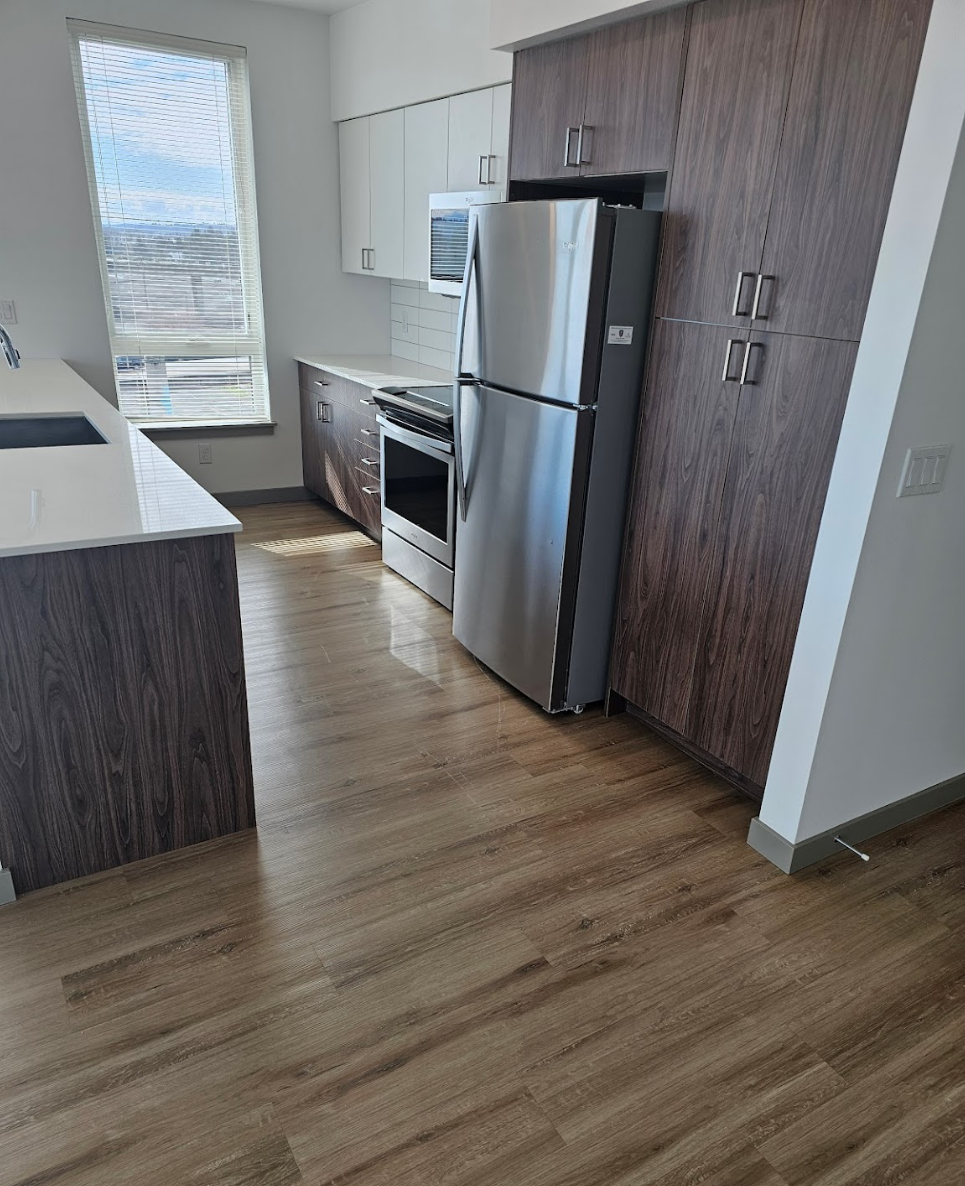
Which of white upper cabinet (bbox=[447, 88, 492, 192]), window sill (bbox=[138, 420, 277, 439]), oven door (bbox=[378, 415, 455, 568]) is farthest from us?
window sill (bbox=[138, 420, 277, 439])

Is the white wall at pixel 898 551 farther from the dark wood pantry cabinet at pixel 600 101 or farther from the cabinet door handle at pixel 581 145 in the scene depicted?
the cabinet door handle at pixel 581 145

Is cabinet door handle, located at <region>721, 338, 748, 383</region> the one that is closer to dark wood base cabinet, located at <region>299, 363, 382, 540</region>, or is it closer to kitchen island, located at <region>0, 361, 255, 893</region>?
kitchen island, located at <region>0, 361, 255, 893</region>

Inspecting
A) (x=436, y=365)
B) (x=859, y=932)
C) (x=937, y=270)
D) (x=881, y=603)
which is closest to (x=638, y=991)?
(x=859, y=932)

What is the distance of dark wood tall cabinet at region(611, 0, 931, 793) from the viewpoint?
5.96ft

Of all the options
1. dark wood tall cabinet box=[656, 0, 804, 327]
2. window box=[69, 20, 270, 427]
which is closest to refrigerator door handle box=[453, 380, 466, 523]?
dark wood tall cabinet box=[656, 0, 804, 327]

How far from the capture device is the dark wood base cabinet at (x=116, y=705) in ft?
6.10

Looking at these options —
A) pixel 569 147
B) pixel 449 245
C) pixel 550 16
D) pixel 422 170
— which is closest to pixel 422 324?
pixel 422 170

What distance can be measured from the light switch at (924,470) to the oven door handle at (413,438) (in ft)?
6.16

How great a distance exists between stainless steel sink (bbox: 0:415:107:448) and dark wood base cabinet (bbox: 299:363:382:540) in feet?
4.74

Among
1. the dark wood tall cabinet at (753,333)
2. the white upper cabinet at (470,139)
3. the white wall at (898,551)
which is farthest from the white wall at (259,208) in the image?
the white wall at (898,551)

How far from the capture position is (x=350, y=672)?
3.14m

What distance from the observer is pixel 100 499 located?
2.08 metres

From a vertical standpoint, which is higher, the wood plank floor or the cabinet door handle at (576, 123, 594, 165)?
the cabinet door handle at (576, 123, 594, 165)

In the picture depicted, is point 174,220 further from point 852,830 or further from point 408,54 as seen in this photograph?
point 852,830
